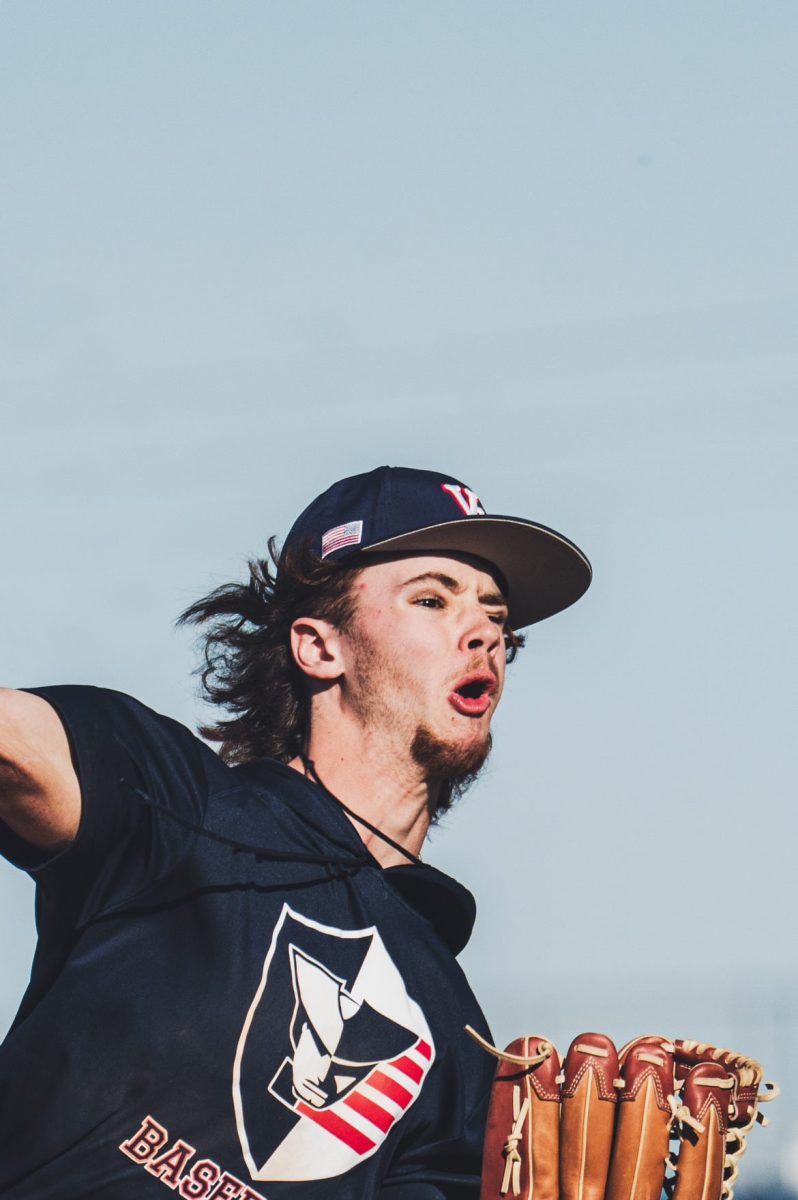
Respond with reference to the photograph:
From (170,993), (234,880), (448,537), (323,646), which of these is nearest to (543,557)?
(448,537)

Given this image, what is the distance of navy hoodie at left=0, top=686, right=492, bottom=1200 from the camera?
14.5 ft

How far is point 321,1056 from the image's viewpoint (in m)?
4.71

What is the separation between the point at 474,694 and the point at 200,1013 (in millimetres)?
1511

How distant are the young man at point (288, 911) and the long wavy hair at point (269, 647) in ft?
0.08

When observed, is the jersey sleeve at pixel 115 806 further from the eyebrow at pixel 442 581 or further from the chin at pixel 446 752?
the eyebrow at pixel 442 581

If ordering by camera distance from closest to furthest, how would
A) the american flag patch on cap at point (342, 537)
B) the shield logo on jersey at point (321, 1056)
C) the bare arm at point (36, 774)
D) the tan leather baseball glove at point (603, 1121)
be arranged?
the bare arm at point (36, 774) < the shield logo on jersey at point (321, 1056) < the tan leather baseball glove at point (603, 1121) < the american flag patch on cap at point (342, 537)

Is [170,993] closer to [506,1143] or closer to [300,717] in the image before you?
[506,1143]

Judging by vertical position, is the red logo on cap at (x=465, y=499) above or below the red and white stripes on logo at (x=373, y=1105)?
above

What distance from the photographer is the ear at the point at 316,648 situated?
19.0 ft

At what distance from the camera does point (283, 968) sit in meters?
4.72

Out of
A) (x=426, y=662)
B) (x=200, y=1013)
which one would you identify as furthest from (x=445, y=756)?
(x=200, y=1013)

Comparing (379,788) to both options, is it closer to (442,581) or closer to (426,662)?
(426,662)

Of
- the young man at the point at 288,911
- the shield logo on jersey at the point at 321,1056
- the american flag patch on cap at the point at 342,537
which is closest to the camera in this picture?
the young man at the point at 288,911

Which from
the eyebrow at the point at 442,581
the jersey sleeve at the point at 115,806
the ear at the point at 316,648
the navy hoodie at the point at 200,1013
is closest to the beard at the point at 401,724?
the ear at the point at 316,648
